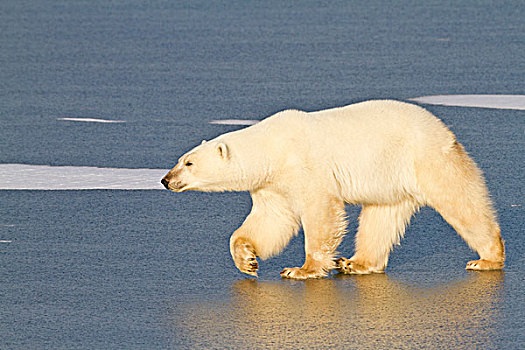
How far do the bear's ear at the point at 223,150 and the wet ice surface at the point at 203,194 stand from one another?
2.42 ft

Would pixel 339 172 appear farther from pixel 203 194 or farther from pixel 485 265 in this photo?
pixel 203 194

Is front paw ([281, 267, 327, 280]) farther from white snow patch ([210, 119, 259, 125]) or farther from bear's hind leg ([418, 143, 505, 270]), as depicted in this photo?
white snow patch ([210, 119, 259, 125])

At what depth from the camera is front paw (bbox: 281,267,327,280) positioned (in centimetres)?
772

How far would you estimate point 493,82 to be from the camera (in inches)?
631

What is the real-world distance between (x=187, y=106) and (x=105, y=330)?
8.42 meters

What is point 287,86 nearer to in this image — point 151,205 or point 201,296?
point 151,205

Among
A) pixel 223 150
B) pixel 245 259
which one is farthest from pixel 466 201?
pixel 223 150

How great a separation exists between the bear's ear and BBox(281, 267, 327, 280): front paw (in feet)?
2.58

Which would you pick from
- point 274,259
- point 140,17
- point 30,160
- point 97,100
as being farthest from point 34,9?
point 274,259

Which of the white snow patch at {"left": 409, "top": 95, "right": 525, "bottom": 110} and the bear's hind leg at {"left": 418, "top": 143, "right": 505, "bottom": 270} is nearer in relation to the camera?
the bear's hind leg at {"left": 418, "top": 143, "right": 505, "bottom": 270}

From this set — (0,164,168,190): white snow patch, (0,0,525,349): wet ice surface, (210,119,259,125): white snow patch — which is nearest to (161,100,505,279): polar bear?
(0,0,525,349): wet ice surface

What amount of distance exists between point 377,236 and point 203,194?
2715 millimetres

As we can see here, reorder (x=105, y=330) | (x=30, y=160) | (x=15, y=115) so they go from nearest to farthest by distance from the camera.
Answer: (x=105, y=330) → (x=30, y=160) → (x=15, y=115)

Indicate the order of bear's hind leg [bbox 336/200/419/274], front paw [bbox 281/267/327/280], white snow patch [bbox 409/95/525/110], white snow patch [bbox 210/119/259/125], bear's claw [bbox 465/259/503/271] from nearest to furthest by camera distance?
1. front paw [bbox 281/267/327/280]
2. bear's claw [bbox 465/259/503/271]
3. bear's hind leg [bbox 336/200/419/274]
4. white snow patch [bbox 210/119/259/125]
5. white snow patch [bbox 409/95/525/110]
